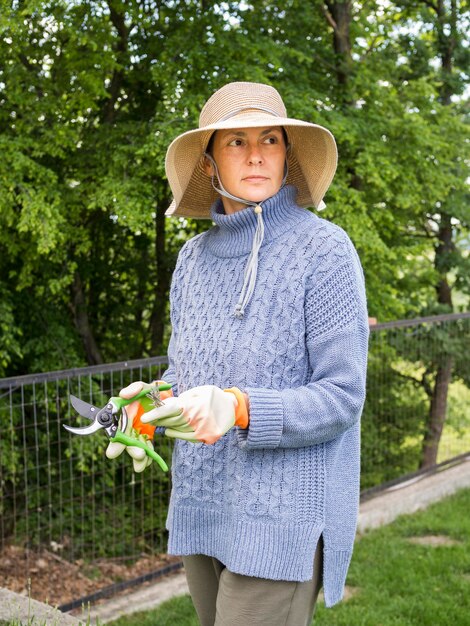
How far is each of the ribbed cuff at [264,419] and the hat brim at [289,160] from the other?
600 mm

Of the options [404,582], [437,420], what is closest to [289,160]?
[404,582]

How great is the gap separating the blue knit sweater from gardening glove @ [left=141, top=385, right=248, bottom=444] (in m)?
0.09

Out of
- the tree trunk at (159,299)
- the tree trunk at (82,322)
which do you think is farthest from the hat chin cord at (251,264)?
the tree trunk at (159,299)

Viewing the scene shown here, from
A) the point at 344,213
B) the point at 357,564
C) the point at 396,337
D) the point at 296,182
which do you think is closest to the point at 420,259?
the point at 344,213

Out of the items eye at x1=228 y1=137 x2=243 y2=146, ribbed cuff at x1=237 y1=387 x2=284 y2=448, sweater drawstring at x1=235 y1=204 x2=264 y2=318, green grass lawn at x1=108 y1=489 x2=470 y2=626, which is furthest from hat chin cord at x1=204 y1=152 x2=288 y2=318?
green grass lawn at x1=108 y1=489 x2=470 y2=626

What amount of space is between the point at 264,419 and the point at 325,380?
0.52 feet

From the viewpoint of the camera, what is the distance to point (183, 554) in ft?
6.51

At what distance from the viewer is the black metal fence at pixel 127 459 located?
591cm

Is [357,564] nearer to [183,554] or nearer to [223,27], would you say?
[183,554]

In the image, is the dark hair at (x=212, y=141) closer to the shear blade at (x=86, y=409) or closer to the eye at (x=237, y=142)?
the eye at (x=237, y=142)

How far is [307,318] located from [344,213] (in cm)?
557

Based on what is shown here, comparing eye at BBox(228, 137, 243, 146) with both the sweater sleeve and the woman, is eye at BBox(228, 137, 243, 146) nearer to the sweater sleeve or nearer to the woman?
the woman

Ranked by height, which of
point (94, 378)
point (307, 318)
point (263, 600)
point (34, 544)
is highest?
point (307, 318)

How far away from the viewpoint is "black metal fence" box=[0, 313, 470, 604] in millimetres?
5906
